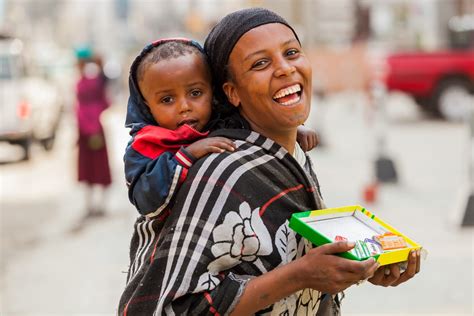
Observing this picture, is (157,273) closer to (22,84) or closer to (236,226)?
(236,226)

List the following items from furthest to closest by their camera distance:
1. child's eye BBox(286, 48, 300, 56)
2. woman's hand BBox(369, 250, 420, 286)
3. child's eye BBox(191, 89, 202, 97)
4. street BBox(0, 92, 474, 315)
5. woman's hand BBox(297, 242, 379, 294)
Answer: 1. street BBox(0, 92, 474, 315)
2. child's eye BBox(191, 89, 202, 97)
3. child's eye BBox(286, 48, 300, 56)
4. woman's hand BBox(369, 250, 420, 286)
5. woman's hand BBox(297, 242, 379, 294)

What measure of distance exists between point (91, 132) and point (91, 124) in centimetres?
9

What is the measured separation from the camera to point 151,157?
1.90m

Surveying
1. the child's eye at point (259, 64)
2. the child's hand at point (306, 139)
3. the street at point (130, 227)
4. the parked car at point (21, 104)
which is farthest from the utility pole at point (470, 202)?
the parked car at point (21, 104)

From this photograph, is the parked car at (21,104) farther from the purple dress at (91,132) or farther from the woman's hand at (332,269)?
the woman's hand at (332,269)

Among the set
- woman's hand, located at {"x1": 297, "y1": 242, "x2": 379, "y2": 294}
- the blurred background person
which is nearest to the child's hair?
woman's hand, located at {"x1": 297, "y1": 242, "x2": 379, "y2": 294}

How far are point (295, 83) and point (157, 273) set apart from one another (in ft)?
1.93

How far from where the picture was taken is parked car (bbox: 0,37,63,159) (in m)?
12.8

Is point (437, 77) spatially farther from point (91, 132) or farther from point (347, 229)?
point (347, 229)

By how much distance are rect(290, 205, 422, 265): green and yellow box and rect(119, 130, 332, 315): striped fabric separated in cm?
7

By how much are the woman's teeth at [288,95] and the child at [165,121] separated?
17 cm

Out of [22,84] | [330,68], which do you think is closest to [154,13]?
[330,68]

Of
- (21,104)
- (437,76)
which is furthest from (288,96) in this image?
(437,76)

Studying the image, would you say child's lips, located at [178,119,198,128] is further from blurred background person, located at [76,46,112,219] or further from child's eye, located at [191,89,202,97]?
blurred background person, located at [76,46,112,219]
